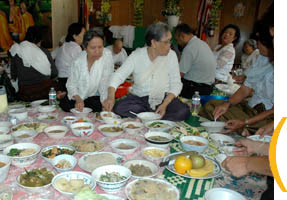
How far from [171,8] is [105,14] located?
173cm

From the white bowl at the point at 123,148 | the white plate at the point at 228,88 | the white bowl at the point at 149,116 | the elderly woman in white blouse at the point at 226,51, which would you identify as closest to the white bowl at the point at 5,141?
the white bowl at the point at 123,148

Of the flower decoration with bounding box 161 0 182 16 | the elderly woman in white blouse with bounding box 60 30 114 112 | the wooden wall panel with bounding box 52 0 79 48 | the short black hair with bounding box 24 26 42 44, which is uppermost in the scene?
the flower decoration with bounding box 161 0 182 16

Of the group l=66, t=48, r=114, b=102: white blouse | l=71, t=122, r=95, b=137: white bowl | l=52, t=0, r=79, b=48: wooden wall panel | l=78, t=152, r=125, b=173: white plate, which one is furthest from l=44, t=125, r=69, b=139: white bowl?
l=52, t=0, r=79, b=48: wooden wall panel

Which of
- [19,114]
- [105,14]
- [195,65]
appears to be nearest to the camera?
[19,114]

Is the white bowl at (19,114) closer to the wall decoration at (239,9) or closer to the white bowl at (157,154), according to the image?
the white bowl at (157,154)

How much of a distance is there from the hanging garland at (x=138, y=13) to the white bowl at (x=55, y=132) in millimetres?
5586

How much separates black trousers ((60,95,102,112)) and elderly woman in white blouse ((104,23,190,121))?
33 centimetres

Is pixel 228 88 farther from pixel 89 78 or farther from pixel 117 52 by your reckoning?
pixel 117 52

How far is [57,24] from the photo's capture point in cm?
598

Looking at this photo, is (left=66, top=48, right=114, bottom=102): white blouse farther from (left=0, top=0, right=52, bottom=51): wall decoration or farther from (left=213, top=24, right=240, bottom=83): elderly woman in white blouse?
(left=0, top=0, right=52, bottom=51): wall decoration

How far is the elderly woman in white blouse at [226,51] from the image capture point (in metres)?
4.55

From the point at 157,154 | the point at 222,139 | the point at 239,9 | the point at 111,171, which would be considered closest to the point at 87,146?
the point at 111,171

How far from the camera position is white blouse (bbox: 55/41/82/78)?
4.22m

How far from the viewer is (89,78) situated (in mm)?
3039
